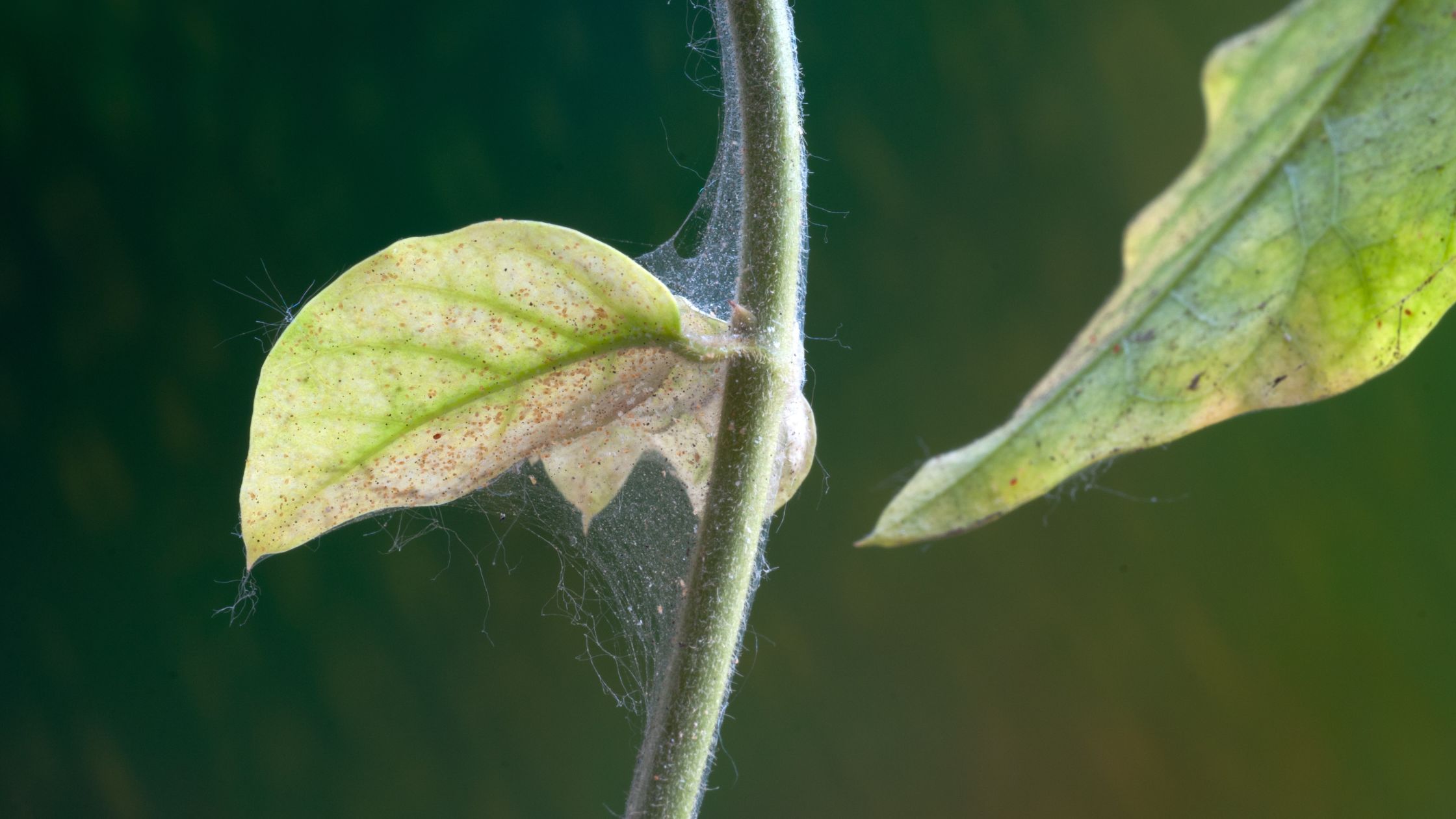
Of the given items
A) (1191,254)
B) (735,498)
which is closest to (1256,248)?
(1191,254)

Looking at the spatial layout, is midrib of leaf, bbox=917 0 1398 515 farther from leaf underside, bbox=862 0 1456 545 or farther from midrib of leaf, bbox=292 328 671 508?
midrib of leaf, bbox=292 328 671 508

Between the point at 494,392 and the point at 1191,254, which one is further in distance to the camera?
the point at 494,392

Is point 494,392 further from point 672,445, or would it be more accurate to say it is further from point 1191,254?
point 1191,254

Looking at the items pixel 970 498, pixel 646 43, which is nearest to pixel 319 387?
pixel 970 498

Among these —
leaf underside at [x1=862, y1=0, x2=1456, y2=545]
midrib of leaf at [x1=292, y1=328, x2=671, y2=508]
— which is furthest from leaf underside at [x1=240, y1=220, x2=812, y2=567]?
leaf underside at [x1=862, y1=0, x2=1456, y2=545]

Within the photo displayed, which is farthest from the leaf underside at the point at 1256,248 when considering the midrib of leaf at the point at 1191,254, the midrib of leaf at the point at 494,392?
the midrib of leaf at the point at 494,392

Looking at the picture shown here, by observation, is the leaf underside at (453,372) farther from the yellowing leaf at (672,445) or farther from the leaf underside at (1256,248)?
the leaf underside at (1256,248)

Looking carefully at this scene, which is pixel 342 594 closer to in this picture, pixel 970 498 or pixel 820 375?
pixel 820 375

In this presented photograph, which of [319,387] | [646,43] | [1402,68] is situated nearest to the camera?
[1402,68]
